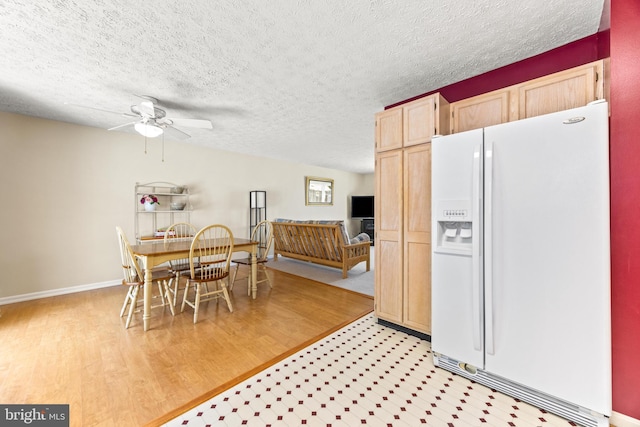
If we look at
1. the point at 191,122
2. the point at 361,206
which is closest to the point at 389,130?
the point at 191,122

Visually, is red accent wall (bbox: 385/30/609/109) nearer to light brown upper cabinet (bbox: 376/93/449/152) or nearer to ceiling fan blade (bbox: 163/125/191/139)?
light brown upper cabinet (bbox: 376/93/449/152)

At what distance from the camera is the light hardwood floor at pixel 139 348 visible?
1545 millimetres

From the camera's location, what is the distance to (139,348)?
2.09m

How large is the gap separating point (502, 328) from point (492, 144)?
1.18 m

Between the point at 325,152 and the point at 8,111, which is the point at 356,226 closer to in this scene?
the point at 325,152

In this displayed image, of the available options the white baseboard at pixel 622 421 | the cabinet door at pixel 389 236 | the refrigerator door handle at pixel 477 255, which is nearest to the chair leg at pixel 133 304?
the cabinet door at pixel 389 236

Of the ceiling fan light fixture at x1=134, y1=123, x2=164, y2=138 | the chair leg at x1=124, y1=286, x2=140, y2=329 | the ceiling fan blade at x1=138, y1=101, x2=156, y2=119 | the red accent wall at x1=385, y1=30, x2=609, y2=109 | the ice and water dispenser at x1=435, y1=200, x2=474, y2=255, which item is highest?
the red accent wall at x1=385, y1=30, x2=609, y2=109

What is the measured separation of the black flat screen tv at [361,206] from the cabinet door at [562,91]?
6610 millimetres

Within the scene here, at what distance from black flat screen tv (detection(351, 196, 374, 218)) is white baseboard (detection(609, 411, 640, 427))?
7094 millimetres

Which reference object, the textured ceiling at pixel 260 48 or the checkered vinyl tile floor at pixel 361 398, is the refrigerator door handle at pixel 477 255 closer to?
the checkered vinyl tile floor at pixel 361 398

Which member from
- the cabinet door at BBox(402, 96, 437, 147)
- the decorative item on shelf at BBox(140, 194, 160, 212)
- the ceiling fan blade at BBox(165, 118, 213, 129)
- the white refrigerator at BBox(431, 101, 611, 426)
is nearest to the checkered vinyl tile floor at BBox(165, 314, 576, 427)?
the white refrigerator at BBox(431, 101, 611, 426)

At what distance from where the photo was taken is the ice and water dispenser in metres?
1.71

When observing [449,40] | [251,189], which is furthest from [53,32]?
[251,189]

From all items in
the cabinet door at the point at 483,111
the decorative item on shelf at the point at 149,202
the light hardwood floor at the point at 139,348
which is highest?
the cabinet door at the point at 483,111
